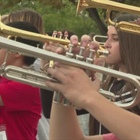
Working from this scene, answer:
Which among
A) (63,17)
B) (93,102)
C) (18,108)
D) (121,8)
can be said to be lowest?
(63,17)

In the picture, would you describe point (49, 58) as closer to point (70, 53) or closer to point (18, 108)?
point (70, 53)

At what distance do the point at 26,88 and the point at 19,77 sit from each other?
1106mm

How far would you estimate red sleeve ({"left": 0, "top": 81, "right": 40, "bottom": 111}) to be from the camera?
11.2ft

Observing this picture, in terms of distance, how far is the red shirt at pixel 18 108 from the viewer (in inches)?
134

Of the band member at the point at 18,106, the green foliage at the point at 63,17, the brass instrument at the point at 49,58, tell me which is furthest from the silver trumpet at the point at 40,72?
the green foliage at the point at 63,17

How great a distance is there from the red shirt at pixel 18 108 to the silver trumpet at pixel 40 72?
992 mm

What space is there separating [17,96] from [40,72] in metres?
1.11

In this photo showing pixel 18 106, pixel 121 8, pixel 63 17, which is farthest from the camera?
pixel 63 17

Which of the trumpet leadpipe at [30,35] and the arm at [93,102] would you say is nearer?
the arm at [93,102]

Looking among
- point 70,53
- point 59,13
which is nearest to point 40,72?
point 70,53

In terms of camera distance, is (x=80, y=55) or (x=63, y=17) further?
(x=63, y=17)

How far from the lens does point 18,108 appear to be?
135 inches

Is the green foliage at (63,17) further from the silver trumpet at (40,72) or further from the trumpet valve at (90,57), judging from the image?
the trumpet valve at (90,57)

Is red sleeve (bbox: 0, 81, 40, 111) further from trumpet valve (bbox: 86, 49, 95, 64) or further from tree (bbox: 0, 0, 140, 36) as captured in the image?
tree (bbox: 0, 0, 140, 36)
